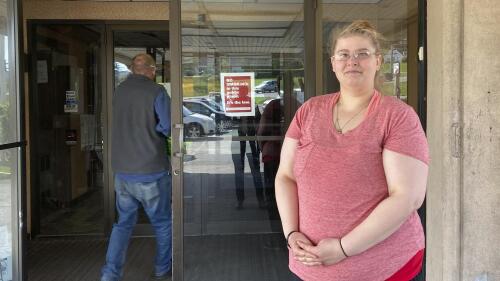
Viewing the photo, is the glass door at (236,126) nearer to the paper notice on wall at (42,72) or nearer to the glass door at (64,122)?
the glass door at (64,122)

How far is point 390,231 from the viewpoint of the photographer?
4.98ft

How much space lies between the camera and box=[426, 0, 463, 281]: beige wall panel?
2.76 metres

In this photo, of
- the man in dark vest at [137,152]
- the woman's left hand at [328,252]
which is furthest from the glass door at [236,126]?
the woman's left hand at [328,252]

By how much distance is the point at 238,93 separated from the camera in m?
4.13

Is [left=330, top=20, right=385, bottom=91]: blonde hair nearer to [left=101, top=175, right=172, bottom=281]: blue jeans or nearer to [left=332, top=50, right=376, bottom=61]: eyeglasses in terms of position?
[left=332, top=50, right=376, bottom=61]: eyeglasses

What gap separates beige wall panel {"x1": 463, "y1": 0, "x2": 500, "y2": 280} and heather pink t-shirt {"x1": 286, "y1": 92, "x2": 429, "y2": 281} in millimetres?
1313

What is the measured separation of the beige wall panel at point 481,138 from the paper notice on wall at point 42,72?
159 inches

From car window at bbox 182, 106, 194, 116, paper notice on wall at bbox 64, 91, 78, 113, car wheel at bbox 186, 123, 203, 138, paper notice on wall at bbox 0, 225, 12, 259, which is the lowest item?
paper notice on wall at bbox 0, 225, 12, 259

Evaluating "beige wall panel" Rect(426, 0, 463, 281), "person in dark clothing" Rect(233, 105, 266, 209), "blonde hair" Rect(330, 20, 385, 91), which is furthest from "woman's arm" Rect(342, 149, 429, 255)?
"person in dark clothing" Rect(233, 105, 266, 209)

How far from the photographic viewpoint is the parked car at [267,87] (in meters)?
4.24

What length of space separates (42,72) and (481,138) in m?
4.18

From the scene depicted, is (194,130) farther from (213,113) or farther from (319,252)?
(319,252)

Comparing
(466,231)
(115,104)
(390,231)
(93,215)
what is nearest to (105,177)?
(93,215)

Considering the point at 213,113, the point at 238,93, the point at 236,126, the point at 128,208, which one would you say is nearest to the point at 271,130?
the point at 236,126
